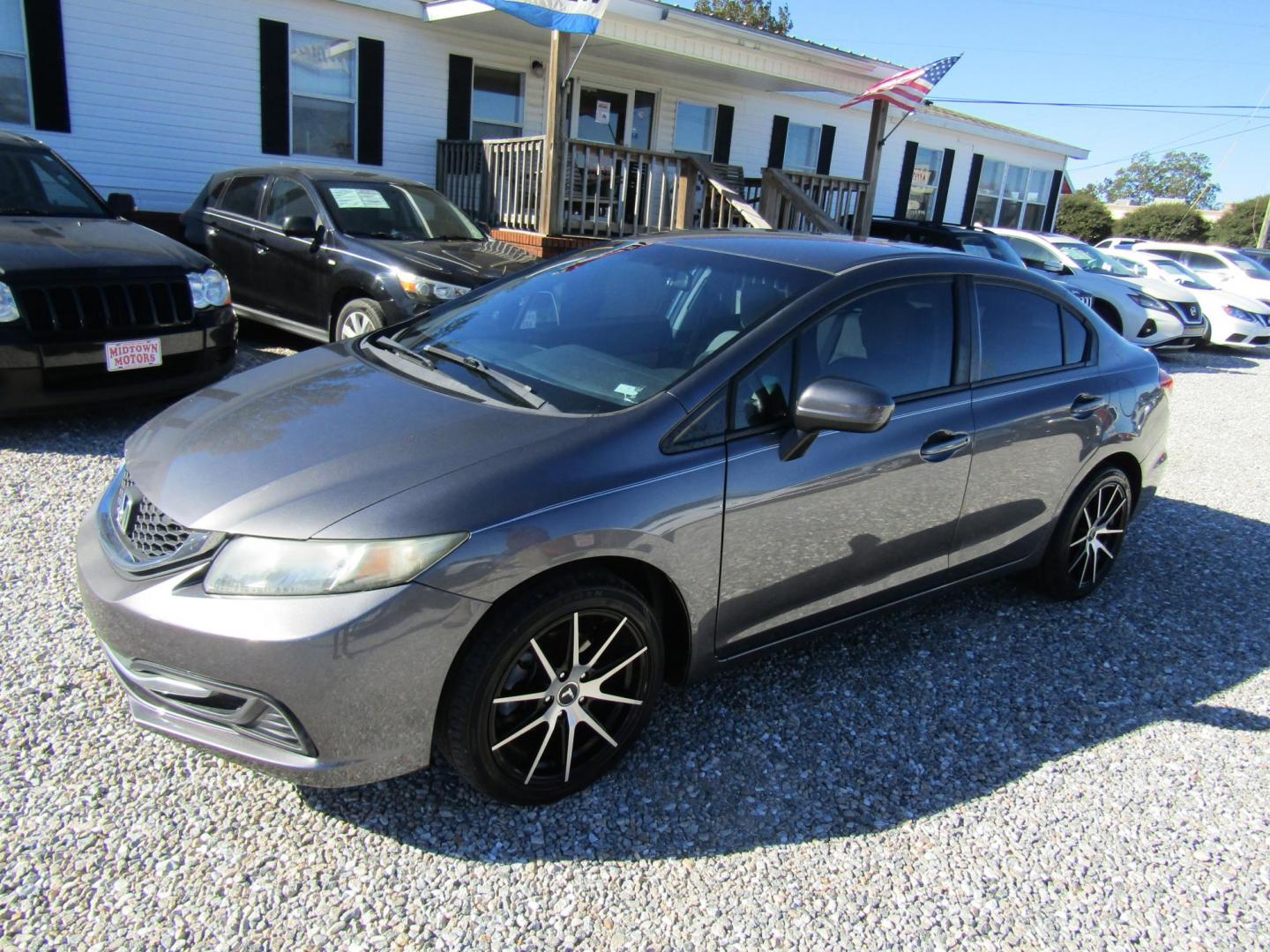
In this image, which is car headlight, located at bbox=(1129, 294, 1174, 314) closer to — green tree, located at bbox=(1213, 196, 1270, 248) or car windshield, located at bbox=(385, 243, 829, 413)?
car windshield, located at bbox=(385, 243, 829, 413)

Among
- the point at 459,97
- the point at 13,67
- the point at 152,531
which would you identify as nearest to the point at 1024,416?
the point at 152,531

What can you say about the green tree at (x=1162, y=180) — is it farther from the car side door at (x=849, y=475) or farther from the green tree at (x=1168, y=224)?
the car side door at (x=849, y=475)

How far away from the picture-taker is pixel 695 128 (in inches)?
594

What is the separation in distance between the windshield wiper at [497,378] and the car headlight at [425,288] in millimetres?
3108

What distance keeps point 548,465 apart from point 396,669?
2.13 ft

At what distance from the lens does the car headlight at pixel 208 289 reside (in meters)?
5.39

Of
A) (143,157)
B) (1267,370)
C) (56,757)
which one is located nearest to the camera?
(56,757)

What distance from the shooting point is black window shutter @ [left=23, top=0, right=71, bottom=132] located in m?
8.68

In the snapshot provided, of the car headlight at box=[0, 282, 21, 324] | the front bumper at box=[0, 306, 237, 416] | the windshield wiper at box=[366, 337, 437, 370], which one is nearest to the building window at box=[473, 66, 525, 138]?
the front bumper at box=[0, 306, 237, 416]

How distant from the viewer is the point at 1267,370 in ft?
43.0

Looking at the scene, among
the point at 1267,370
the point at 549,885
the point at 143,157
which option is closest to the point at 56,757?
the point at 549,885

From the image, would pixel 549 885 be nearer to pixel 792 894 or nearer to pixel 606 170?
pixel 792 894

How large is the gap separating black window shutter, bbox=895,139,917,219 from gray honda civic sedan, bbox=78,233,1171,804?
16.8 meters

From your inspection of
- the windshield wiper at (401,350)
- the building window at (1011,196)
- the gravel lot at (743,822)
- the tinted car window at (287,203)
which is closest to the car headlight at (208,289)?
the tinted car window at (287,203)
